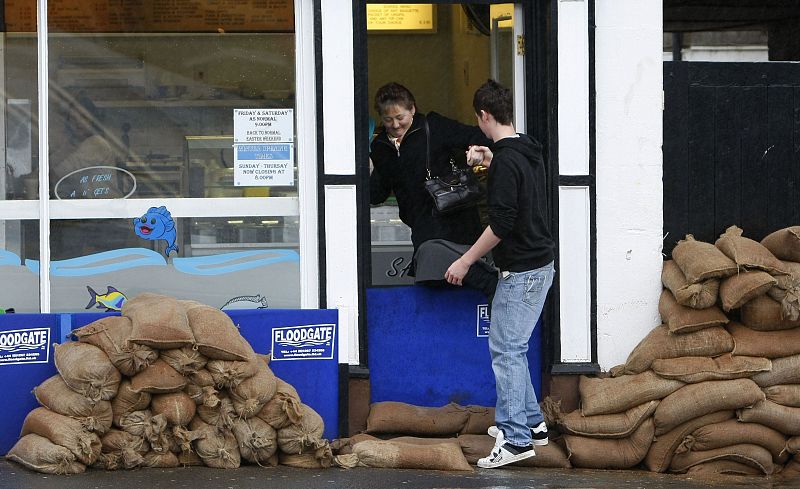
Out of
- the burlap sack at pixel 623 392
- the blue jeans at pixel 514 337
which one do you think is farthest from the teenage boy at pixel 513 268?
the burlap sack at pixel 623 392

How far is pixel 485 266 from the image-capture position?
6.29 metres

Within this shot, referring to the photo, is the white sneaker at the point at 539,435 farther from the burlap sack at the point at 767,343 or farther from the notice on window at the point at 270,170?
the notice on window at the point at 270,170

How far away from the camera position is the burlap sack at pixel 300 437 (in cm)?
579

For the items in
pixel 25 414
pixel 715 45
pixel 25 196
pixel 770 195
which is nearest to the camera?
pixel 25 414

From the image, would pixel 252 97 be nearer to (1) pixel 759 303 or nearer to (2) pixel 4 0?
(2) pixel 4 0

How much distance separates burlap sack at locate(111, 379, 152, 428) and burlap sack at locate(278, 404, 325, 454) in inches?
29.6

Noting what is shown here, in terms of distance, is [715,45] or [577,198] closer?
[577,198]

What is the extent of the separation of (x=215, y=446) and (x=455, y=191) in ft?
6.72

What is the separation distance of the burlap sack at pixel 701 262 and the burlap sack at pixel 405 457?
5.53 ft

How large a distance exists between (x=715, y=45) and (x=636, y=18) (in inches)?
447

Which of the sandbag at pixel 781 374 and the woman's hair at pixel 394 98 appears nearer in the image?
the sandbag at pixel 781 374

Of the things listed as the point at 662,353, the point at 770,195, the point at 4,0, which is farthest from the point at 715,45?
the point at 4,0

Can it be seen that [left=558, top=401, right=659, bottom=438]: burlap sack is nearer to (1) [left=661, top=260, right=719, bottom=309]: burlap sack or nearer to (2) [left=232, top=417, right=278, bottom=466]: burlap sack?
(1) [left=661, top=260, right=719, bottom=309]: burlap sack

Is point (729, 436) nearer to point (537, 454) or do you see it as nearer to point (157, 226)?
point (537, 454)
